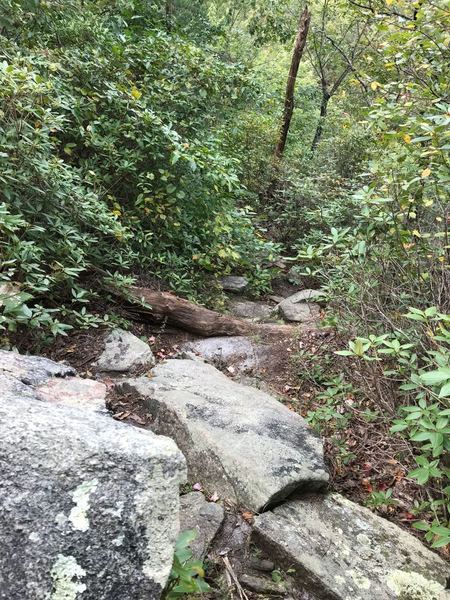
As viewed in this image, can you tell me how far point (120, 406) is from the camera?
3189 mm

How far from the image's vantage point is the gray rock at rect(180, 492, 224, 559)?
6.80 ft

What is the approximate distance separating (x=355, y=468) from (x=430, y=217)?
2139 mm

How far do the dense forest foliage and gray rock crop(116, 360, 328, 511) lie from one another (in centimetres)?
43

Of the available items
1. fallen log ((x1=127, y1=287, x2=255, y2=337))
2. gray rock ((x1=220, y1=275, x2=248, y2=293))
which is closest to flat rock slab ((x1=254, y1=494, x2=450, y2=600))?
fallen log ((x1=127, y1=287, x2=255, y2=337))

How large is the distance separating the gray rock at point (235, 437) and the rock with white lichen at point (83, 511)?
3.72 feet

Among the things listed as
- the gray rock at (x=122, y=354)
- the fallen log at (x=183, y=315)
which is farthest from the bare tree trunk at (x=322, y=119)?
the gray rock at (x=122, y=354)

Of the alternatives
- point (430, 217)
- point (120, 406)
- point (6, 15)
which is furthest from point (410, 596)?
point (6, 15)

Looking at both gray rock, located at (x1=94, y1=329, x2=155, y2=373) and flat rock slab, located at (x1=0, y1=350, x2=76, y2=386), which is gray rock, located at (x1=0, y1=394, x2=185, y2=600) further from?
gray rock, located at (x1=94, y1=329, x2=155, y2=373)

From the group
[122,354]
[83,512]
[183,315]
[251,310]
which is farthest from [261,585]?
[251,310]

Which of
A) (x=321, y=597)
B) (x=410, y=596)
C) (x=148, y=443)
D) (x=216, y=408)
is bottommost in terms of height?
(x=216, y=408)

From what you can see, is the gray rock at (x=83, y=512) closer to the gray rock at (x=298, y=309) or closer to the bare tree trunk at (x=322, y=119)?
the gray rock at (x=298, y=309)

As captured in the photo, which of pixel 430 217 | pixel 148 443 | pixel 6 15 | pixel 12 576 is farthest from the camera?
pixel 6 15

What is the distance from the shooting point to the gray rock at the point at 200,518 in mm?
2072

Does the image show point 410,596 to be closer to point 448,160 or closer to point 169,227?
point 448,160
